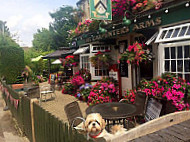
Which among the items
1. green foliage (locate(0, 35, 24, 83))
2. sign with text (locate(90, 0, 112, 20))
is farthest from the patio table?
green foliage (locate(0, 35, 24, 83))

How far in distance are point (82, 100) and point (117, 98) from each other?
1.73 meters

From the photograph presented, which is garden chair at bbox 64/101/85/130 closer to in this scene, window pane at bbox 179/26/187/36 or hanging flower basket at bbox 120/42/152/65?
hanging flower basket at bbox 120/42/152/65

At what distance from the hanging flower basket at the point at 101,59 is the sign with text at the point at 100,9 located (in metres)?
1.84

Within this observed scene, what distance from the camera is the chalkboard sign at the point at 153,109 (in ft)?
13.6

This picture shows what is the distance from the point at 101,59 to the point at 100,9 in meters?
2.21

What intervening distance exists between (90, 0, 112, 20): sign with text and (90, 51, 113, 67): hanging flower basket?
72.3 inches

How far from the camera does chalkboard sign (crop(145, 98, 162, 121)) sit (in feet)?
13.6

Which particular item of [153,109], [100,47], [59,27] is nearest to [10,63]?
[100,47]

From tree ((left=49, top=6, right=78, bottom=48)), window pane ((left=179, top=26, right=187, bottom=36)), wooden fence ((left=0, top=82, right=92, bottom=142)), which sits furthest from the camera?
tree ((left=49, top=6, right=78, bottom=48))

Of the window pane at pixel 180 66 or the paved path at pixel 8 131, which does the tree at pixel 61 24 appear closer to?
the paved path at pixel 8 131

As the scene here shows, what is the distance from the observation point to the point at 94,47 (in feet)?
26.3

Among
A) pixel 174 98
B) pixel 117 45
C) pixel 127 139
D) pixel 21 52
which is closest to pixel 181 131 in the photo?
pixel 127 139

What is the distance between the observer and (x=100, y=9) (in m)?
5.80

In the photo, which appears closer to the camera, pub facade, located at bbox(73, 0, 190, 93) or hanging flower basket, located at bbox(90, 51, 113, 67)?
pub facade, located at bbox(73, 0, 190, 93)
